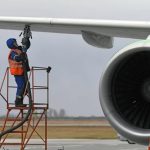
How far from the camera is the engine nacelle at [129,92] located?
5938 mm

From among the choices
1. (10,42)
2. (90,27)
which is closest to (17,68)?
(10,42)

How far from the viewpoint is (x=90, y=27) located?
25.3 feet

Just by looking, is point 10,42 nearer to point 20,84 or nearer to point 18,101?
point 20,84

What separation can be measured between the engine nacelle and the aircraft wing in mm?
1003

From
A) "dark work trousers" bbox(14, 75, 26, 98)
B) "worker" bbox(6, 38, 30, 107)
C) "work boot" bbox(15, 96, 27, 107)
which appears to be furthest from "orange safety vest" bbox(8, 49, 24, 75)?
"work boot" bbox(15, 96, 27, 107)

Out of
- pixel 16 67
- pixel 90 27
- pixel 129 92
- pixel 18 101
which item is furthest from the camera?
pixel 18 101

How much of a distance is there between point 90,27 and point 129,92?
169cm

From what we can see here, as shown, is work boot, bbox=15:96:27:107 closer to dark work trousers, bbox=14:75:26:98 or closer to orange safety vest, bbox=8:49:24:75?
Result: dark work trousers, bbox=14:75:26:98

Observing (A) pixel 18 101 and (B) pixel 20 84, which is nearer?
(B) pixel 20 84

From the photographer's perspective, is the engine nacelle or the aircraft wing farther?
the aircraft wing

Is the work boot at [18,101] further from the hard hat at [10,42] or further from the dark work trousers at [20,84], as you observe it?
the hard hat at [10,42]

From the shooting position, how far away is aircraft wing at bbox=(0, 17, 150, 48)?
296 inches

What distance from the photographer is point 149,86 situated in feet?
20.6

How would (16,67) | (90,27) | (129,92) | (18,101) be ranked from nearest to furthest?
(129,92)
(90,27)
(16,67)
(18,101)
